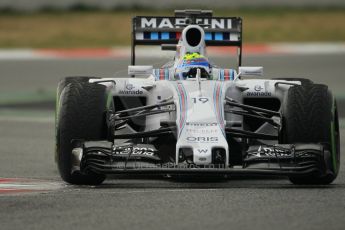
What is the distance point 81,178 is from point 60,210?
66.1 inches

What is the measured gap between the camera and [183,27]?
47.2 feet

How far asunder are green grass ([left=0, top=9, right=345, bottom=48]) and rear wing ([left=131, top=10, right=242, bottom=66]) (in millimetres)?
18409

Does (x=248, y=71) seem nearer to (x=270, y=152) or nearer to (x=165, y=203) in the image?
(x=270, y=152)

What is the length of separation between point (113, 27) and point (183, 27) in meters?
22.3

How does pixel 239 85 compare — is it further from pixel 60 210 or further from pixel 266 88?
pixel 60 210

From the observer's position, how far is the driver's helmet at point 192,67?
12562 millimetres

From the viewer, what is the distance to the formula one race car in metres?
10.8

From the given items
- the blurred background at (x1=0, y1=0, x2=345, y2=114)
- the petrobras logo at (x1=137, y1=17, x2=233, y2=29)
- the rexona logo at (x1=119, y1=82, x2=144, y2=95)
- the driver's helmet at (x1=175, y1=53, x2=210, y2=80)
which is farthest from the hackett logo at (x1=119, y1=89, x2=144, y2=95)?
the blurred background at (x1=0, y1=0, x2=345, y2=114)

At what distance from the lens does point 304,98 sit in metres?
11.5

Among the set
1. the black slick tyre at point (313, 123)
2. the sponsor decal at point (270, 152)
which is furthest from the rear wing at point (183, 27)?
the sponsor decal at point (270, 152)

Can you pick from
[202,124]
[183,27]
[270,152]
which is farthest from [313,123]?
[183,27]

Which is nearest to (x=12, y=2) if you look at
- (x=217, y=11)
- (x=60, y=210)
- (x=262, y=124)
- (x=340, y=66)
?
(x=217, y=11)

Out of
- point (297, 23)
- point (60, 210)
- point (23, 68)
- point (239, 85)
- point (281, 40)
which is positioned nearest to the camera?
point (60, 210)

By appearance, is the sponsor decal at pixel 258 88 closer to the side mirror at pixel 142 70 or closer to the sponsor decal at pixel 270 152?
the side mirror at pixel 142 70
